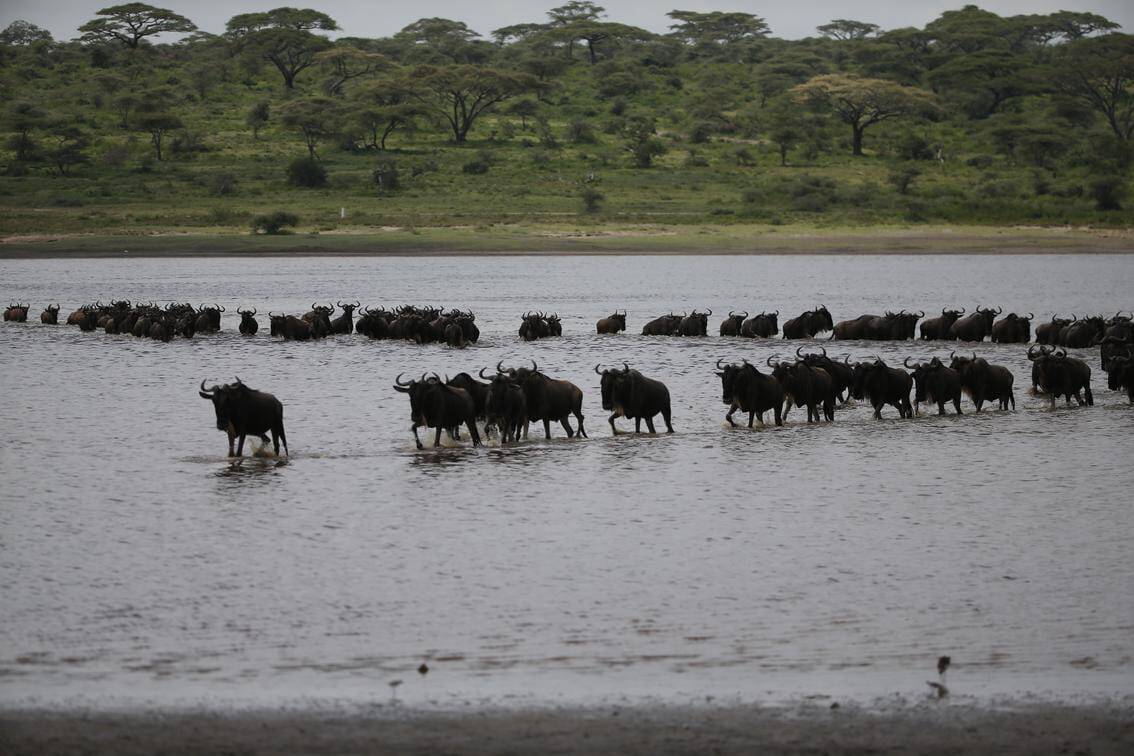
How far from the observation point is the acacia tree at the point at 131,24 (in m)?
103

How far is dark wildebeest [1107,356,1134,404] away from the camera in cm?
1888

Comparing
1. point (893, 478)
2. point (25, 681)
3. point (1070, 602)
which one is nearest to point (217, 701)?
point (25, 681)

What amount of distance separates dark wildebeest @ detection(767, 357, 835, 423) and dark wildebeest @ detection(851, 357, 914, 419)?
1.50ft

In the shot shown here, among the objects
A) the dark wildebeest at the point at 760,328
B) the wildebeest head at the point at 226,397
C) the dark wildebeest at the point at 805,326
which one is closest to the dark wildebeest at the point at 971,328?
the dark wildebeest at the point at 805,326

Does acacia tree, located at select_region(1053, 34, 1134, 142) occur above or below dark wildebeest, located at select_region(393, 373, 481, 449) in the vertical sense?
above

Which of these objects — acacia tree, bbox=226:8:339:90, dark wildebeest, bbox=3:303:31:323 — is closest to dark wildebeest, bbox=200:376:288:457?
dark wildebeest, bbox=3:303:31:323

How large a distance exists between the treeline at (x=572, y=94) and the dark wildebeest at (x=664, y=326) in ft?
106

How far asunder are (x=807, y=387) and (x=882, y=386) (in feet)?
3.70

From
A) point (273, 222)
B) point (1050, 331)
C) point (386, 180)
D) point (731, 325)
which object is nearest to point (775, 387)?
point (1050, 331)

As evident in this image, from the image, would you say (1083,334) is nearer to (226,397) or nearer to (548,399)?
(548,399)

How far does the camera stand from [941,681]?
739 cm

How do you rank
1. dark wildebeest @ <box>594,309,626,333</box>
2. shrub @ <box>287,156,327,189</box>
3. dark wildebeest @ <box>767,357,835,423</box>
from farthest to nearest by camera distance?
shrub @ <box>287,156,327,189</box>, dark wildebeest @ <box>594,309,626,333</box>, dark wildebeest @ <box>767,357,835,423</box>

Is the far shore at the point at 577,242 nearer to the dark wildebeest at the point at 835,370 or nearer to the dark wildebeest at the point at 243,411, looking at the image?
the dark wildebeest at the point at 835,370

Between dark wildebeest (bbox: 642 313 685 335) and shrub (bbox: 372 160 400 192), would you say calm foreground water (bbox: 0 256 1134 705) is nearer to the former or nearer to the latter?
dark wildebeest (bbox: 642 313 685 335)
